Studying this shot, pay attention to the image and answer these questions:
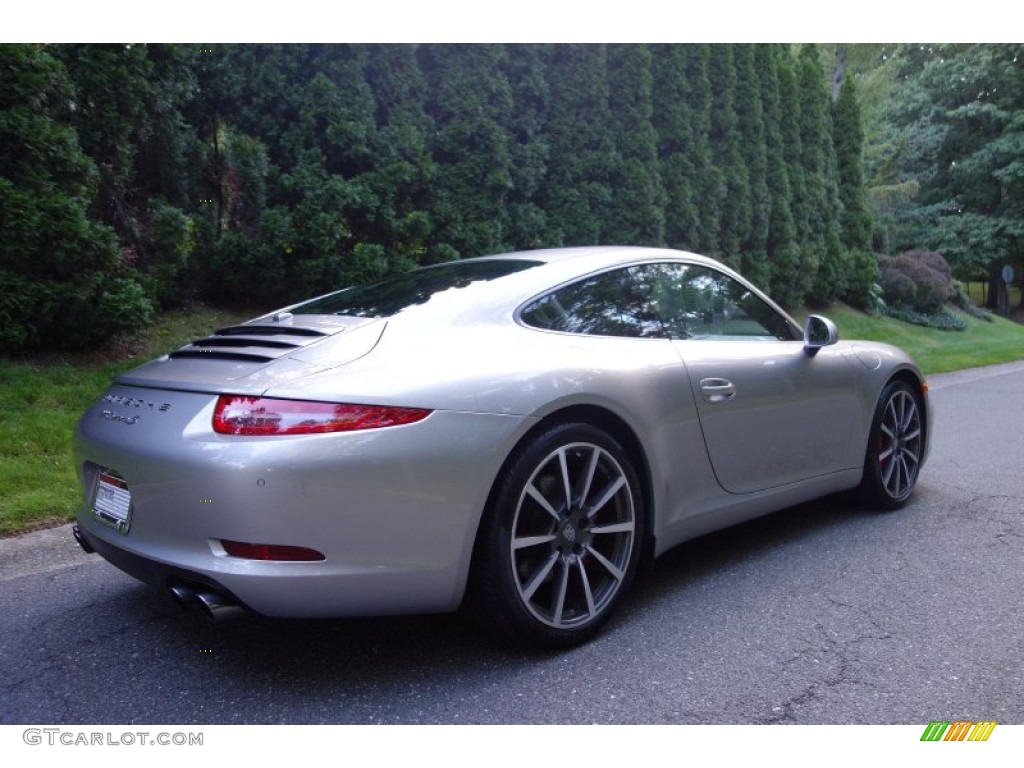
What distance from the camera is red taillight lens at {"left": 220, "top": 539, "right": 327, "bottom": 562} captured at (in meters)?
2.37

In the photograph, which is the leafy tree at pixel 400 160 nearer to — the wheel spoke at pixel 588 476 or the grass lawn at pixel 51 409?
the grass lawn at pixel 51 409

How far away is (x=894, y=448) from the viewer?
4.59m

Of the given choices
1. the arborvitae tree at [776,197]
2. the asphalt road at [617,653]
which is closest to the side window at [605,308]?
the asphalt road at [617,653]

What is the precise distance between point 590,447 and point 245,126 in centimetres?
685

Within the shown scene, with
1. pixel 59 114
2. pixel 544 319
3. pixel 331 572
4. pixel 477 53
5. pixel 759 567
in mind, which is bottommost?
pixel 759 567

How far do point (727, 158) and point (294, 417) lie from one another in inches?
554

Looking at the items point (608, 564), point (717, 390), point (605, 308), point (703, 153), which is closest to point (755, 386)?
point (717, 390)

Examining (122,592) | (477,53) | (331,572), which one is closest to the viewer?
(331,572)

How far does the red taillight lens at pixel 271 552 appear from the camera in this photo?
237cm

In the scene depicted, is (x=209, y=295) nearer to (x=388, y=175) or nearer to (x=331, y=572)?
(x=388, y=175)

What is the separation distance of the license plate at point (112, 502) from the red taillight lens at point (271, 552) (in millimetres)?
475

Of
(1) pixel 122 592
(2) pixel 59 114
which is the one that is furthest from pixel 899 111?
(1) pixel 122 592

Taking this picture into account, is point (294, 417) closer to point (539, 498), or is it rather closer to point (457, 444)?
point (457, 444)

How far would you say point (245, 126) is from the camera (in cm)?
853
